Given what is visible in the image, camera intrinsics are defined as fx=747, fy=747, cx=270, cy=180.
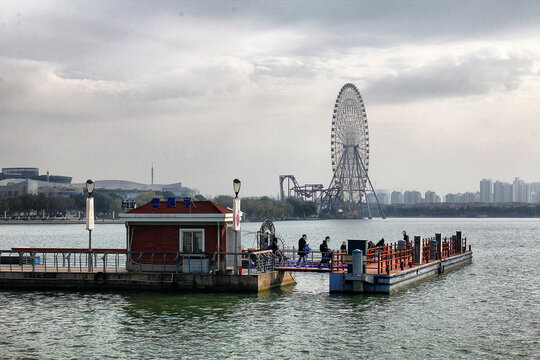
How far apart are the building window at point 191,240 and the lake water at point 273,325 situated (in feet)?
10.2

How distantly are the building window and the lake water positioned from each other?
3101 millimetres

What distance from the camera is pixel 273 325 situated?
1172 inches

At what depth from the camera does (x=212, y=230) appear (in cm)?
3822

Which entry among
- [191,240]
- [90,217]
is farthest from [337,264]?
[90,217]

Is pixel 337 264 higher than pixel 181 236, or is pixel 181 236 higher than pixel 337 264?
pixel 181 236

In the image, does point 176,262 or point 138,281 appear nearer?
point 138,281

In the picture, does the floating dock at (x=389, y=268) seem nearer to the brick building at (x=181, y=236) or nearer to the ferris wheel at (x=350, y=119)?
the brick building at (x=181, y=236)

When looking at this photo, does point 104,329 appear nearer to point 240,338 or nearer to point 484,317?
point 240,338

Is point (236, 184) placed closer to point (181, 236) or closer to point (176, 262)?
point (181, 236)

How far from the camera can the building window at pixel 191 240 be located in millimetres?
38344

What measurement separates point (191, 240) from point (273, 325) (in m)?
10.1

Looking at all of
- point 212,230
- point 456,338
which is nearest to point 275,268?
point 212,230

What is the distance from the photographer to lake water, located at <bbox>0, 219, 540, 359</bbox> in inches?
994

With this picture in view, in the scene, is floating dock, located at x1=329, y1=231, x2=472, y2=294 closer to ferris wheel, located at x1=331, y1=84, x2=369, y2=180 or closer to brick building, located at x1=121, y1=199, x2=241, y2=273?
brick building, located at x1=121, y1=199, x2=241, y2=273
